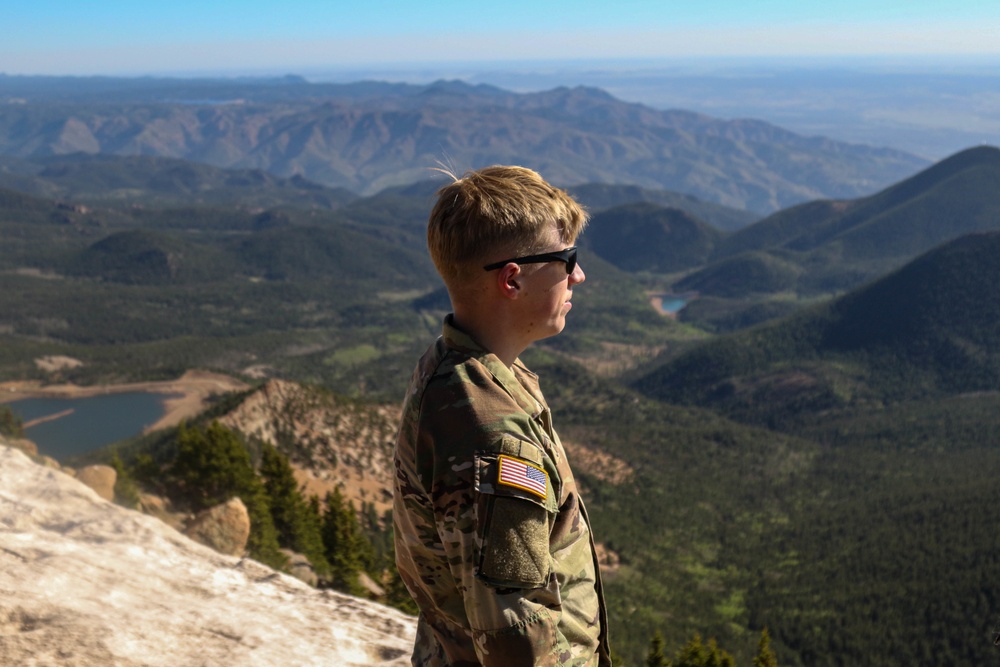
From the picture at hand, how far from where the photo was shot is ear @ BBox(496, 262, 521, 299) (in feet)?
16.0

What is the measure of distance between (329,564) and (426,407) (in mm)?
34508

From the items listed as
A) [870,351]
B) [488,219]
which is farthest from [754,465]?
[488,219]

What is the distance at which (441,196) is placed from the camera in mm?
5066

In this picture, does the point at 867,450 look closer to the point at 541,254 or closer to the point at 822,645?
the point at 822,645

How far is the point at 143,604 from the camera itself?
1070cm

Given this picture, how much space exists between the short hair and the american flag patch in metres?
1.23

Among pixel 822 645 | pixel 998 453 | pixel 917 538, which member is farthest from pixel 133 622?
pixel 998 453

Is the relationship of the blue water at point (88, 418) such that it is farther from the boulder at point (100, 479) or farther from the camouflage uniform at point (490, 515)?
the camouflage uniform at point (490, 515)

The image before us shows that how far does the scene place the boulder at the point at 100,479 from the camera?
24406 mm

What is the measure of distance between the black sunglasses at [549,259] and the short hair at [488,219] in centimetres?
4

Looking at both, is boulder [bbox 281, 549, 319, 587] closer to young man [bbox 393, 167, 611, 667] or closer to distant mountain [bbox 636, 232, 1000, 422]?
young man [bbox 393, 167, 611, 667]

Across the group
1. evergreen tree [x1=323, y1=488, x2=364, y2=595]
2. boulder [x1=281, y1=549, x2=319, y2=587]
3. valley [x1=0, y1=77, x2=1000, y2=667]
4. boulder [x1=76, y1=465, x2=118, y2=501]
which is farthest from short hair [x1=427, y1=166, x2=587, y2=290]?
evergreen tree [x1=323, y1=488, x2=364, y2=595]

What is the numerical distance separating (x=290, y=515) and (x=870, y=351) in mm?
140637

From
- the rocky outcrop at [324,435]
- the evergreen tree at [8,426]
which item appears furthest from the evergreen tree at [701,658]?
the evergreen tree at [8,426]
